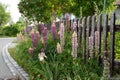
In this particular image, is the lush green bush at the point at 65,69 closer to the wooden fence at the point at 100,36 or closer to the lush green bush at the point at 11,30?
the wooden fence at the point at 100,36

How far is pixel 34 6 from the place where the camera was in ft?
64.8

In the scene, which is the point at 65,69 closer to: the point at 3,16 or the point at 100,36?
the point at 100,36

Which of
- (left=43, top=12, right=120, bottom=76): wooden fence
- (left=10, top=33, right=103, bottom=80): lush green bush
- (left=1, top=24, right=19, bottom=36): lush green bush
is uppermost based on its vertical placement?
(left=43, top=12, right=120, bottom=76): wooden fence

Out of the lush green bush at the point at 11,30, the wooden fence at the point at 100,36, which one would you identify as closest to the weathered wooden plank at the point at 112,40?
the wooden fence at the point at 100,36

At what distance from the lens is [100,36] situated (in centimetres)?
730

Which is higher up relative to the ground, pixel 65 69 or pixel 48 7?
pixel 48 7

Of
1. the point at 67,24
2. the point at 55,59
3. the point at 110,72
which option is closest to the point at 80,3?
the point at 67,24

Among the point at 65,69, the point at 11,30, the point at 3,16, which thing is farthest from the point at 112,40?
the point at 3,16

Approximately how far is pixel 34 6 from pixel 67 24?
31.3 ft

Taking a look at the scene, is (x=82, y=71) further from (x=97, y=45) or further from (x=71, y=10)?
(x=71, y=10)

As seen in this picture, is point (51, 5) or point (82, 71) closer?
point (82, 71)

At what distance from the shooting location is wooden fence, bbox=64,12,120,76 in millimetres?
6785

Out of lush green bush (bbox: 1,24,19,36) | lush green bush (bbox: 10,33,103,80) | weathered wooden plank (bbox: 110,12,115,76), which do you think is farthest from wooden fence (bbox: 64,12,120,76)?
lush green bush (bbox: 1,24,19,36)

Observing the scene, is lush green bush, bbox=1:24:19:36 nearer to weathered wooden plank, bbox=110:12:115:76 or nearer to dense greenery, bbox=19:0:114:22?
dense greenery, bbox=19:0:114:22
